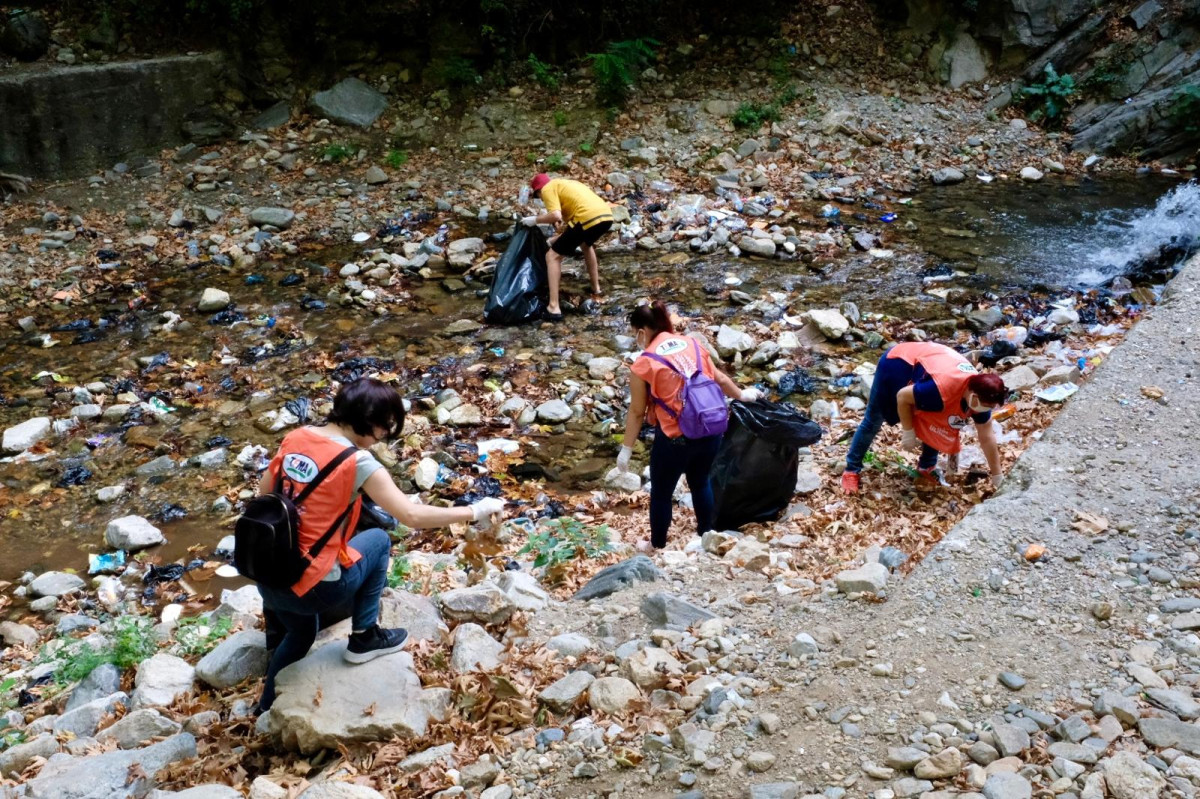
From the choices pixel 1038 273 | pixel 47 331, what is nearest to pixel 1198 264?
pixel 1038 273

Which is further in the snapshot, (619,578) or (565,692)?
(619,578)

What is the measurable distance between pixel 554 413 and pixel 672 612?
275cm

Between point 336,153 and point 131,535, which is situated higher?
point 336,153

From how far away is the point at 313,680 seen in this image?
9.59 ft

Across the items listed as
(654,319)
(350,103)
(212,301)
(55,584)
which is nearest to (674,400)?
(654,319)

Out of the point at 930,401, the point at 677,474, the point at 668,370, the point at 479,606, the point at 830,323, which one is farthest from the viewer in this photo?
the point at 830,323

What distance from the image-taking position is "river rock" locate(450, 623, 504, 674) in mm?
3125

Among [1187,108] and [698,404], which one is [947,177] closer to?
[1187,108]

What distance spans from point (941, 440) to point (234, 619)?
3.36m

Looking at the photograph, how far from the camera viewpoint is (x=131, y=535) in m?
4.92

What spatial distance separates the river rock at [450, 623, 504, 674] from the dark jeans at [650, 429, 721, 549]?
118 centimetres

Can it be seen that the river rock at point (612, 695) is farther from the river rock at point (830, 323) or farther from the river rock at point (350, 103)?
the river rock at point (350, 103)

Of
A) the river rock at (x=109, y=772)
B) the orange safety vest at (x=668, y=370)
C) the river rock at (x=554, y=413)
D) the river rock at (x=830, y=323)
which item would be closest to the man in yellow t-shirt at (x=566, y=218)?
the river rock at (x=554, y=413)

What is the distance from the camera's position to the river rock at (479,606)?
3.47m
